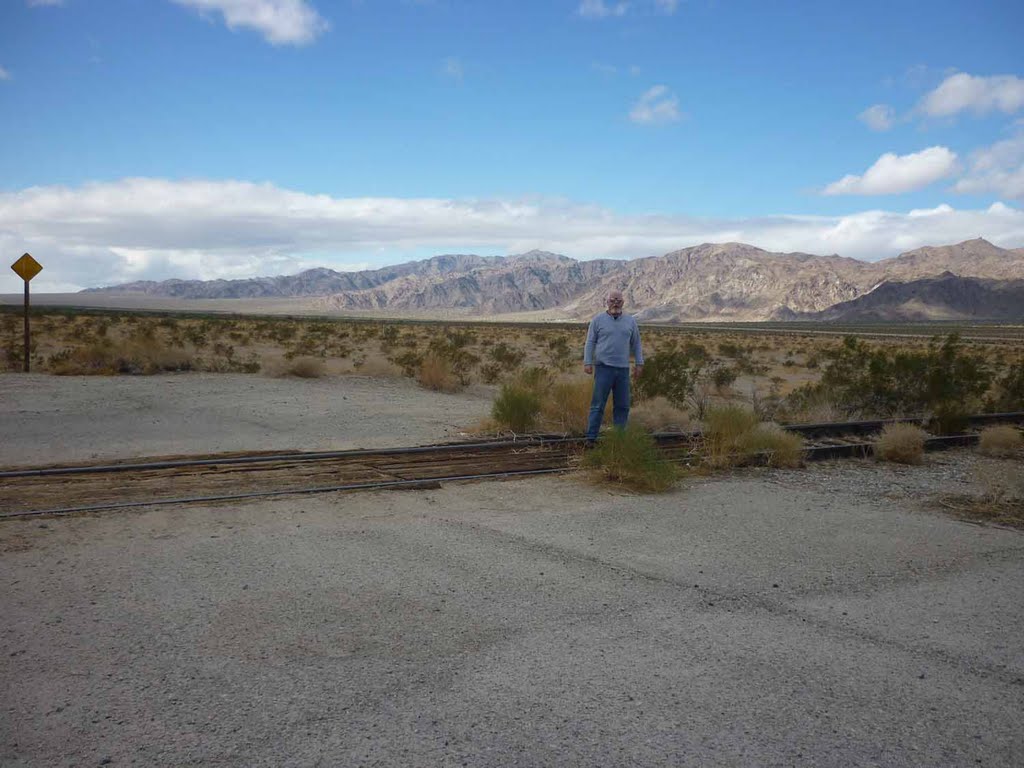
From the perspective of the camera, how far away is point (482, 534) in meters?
7.44

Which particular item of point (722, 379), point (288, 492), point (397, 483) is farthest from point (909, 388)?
point (288, 492)

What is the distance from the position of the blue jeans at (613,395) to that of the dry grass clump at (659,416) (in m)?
3.77

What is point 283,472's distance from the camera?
979cm

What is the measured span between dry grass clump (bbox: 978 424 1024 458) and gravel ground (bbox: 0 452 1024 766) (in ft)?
20.4

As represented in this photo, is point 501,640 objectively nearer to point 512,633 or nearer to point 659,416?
point 512,633

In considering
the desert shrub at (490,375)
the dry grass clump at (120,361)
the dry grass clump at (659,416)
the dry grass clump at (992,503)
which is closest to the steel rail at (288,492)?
the dry grass clump at (992,503)

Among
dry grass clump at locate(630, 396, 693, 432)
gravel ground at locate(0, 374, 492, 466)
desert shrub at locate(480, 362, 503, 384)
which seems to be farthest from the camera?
desert shrub at locate(480, 362, 503, 384)

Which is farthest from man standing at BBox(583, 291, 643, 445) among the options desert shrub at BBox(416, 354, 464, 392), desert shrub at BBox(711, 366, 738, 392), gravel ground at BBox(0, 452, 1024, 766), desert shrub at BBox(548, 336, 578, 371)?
desert shrub at BBox(548, 336, 578, 371)

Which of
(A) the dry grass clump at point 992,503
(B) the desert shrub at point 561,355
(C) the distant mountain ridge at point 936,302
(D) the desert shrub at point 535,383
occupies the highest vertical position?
(C) the distant mountain ridge at point 936,302

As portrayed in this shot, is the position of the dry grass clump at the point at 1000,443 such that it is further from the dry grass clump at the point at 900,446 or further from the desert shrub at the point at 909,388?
the desert shrub at the point at 909,388

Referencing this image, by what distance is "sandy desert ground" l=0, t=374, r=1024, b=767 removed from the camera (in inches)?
152

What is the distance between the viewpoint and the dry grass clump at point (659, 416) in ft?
50.5

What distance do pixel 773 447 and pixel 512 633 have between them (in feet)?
24.4

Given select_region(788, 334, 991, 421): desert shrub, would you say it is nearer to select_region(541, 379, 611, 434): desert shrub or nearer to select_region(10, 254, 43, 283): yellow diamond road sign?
select_region(541, 379, 611, 434): desert shrub
